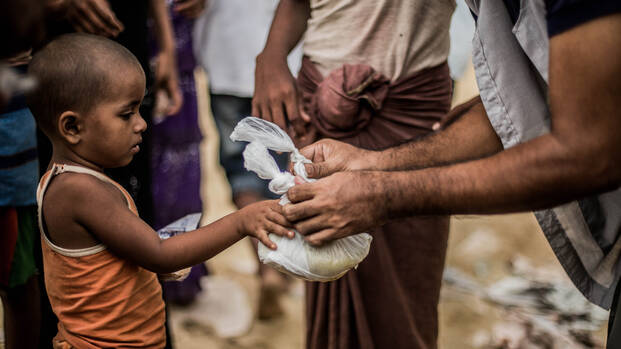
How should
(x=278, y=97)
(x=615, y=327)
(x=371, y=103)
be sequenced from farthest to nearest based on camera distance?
(x=278, y=97)
(x=371, y=103)
(x=615, y=327)

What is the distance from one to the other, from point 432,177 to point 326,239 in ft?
0.97

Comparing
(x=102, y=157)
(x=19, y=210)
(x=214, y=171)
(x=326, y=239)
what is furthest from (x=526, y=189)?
(x=214, y=171)

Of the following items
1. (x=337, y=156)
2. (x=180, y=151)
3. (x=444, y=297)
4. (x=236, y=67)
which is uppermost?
(x=337, y=156)

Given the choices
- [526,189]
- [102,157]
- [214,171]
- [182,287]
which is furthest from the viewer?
[214,171]

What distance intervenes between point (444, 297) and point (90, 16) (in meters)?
2.65

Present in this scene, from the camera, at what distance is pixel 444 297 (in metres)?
3.61

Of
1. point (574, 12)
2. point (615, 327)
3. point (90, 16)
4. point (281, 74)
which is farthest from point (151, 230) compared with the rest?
point (615, 327)

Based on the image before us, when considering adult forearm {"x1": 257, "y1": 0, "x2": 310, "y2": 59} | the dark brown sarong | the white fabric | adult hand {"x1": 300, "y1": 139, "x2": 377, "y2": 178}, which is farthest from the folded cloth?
the white fabric

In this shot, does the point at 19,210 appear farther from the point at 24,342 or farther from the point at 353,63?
the point at 353,63

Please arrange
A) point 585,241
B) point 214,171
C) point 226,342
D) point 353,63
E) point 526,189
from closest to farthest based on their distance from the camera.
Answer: point 526,189
point 585,241
point 353,63
point 226,342
point 214,171

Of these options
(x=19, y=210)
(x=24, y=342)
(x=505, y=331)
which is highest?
→ (x=19, y=210)

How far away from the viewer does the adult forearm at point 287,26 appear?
218cm

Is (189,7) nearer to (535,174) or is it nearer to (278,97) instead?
(278,97)

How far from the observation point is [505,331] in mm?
3174
